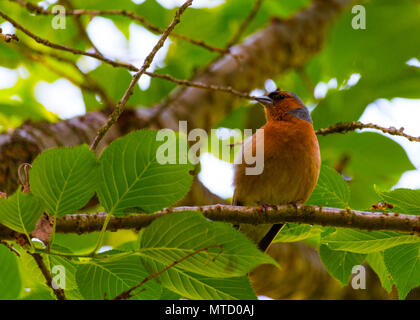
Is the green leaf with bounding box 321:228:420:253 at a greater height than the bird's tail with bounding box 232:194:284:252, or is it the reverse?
the green leaf with bounding box 321:228:420:253

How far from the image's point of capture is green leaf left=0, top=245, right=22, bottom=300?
2580 mm

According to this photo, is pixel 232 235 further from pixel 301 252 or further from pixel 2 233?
pixel 301 252

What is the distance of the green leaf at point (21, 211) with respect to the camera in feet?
6.12

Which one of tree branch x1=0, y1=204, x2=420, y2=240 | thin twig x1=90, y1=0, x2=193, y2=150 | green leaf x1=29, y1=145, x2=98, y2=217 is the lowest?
tree branch x1=0, y1=204, x2=420, y2=240

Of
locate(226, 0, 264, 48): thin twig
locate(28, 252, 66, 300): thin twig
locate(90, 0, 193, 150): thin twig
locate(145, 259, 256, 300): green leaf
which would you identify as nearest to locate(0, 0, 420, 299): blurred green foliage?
Answer: locate(145, 259, 256, 300): green leaf

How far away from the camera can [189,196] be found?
530 cm

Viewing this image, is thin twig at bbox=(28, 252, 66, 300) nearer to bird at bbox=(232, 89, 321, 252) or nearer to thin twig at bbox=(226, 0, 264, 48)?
bird at bbox=(232, 89, 321, 252)

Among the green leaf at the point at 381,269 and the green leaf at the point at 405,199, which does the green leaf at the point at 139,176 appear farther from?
the green leaf at the point at 381,269

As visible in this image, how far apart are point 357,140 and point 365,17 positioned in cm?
110

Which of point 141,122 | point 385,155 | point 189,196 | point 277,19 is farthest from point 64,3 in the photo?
point 385,155

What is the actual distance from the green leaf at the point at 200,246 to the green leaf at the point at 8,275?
946 mm

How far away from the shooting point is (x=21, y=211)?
189 cm

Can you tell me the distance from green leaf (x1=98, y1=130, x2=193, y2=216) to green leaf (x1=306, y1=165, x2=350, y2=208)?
91cm

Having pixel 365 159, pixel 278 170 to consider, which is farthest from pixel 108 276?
pixel 365 159
